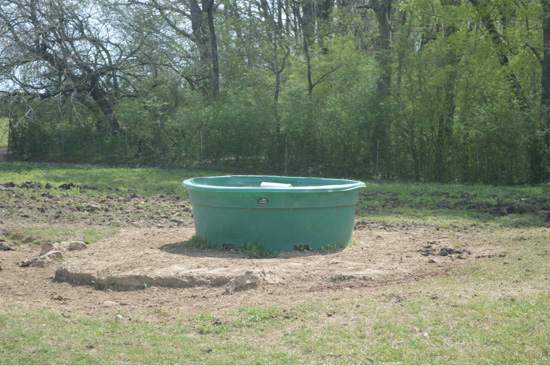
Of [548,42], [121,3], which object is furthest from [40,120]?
[548,42]

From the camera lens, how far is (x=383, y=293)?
5.35 m

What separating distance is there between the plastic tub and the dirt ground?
0.74 feet

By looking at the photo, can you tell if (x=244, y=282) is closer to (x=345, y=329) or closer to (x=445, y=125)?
(x=345, y=329)

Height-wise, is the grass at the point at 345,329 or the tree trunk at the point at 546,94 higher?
the tree trunk at the point at 546,94

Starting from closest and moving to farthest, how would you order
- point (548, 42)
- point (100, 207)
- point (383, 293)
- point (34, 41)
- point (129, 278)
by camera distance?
1. point (383, 293)
2. point (129, 278)
3. point (100, 207)
4. point (548, 42)
5. point (34, 41)

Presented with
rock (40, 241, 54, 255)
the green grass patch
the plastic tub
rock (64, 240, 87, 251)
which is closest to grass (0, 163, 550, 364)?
the plastic tub

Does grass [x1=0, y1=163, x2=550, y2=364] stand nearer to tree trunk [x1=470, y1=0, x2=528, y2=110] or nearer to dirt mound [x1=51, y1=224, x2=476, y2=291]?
dirt mound [x1=51, y1=224, x2=476, y2=291]

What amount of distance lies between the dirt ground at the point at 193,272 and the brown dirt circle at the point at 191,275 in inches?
0.4

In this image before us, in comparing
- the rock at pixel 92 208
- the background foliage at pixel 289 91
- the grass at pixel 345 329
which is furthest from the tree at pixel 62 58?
the grass at pixel 345 329

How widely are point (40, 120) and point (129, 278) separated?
19695 millimetres

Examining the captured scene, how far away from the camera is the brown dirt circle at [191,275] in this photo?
5363mm

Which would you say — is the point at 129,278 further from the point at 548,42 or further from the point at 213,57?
the point at 213,57

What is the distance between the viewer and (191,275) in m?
5.89

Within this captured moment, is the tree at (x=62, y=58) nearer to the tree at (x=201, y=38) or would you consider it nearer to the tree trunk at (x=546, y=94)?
the tree at (x=201, y=38)
